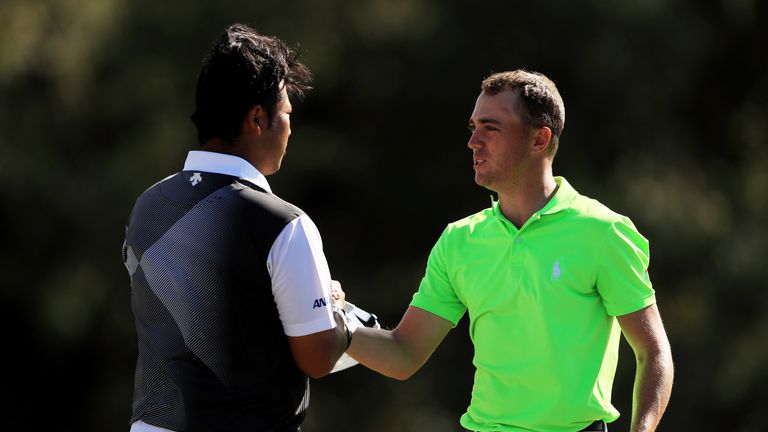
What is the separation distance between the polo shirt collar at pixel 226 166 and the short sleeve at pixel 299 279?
16 centimetres

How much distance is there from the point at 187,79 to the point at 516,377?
22.6 feet

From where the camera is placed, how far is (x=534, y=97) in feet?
10.4

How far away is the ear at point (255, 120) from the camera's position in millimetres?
2535

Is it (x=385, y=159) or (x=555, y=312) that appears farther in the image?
(x=385, y=159)

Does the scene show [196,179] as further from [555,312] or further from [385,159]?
[385,159]

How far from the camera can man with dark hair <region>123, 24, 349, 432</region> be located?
2416mm

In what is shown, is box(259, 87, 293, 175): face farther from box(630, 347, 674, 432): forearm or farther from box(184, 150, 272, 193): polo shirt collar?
box(630, 347, 674, 432): forearm

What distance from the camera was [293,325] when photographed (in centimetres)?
243

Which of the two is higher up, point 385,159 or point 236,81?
point 236,81

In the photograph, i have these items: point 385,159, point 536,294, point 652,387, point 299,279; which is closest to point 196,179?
point 299,279

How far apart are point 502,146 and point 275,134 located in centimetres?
80

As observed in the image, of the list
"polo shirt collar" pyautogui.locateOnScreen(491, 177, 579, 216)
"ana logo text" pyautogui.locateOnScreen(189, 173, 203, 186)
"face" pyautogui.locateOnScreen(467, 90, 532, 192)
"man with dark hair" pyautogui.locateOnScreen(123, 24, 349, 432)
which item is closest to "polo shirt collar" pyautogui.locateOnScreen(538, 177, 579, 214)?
"polo shirt collar" pyautogui.locateOnScreen(491, 177, 579, 216)

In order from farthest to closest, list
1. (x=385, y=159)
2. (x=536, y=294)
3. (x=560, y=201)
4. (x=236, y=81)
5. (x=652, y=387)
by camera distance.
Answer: (x=385, y=159) → (x=560, y=201) → (x=536, y=294) → (x=652, y=387) → (x=236, y=81)

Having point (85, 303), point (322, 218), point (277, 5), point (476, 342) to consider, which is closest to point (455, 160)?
point (322, 218)
